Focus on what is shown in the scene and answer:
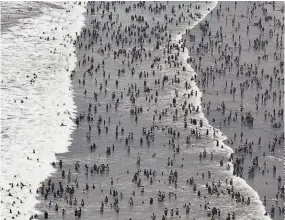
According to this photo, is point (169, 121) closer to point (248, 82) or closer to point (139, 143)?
point (139, 143)

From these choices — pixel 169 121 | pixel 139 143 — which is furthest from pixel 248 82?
pixel 139 143

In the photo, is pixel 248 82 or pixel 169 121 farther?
pixel 248 82

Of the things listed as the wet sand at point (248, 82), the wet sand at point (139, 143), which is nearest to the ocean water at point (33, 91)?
the wet sand at point (139, 143)

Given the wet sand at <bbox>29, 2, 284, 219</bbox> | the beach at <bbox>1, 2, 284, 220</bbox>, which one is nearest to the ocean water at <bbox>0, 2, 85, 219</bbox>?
the beach at <bbox>1, 2, 284, 220</bbox>

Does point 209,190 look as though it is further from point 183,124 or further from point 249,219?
point 183,124

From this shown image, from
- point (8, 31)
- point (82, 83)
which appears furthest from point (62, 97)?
point (8, 31)

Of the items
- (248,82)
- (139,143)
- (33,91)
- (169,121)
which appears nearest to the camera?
(139,143)

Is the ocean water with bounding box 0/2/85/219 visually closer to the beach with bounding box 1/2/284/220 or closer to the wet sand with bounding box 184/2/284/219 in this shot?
the beach with bounding box 1/2/284/220
